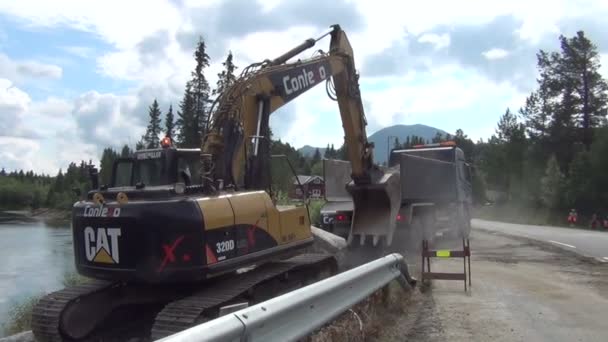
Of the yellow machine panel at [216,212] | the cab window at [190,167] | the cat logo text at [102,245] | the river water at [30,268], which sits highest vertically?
the cab window at [190,167]

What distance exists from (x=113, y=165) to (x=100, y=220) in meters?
2.05

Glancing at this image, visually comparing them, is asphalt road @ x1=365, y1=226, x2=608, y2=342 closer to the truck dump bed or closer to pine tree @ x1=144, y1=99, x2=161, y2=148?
the truck dump bed

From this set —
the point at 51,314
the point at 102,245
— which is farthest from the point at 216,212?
the point at 51,314

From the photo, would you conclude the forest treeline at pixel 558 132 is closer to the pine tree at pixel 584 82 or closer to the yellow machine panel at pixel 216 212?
the pine tree at pixel 584 82

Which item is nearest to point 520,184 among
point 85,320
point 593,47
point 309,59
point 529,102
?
point 529,102

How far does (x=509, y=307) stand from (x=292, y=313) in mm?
4711

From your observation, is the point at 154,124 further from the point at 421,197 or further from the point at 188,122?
the point at 421,197

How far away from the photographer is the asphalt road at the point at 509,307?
6.67m

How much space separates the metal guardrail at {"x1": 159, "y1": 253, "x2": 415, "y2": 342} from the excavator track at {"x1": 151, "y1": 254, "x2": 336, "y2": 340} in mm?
1588

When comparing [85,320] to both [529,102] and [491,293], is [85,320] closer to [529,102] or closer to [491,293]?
[491,293]

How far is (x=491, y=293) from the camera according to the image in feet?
30.5

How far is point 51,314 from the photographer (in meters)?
6.96

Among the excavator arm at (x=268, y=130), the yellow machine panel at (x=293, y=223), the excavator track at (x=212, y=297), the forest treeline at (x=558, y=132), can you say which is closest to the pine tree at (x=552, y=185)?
the forest treeline at (x=558, y=132)

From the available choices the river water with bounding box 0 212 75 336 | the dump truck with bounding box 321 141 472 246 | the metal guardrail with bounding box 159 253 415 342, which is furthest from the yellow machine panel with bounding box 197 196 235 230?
the dump truck with bounding box 321 141 472 246
